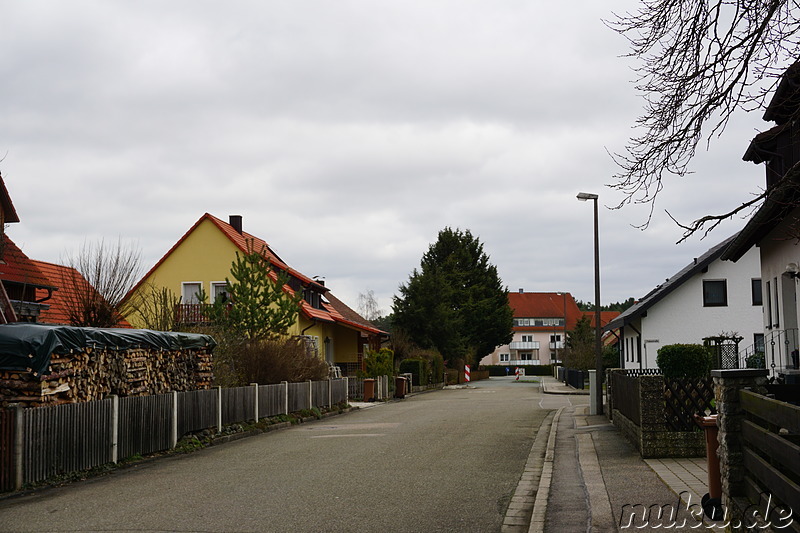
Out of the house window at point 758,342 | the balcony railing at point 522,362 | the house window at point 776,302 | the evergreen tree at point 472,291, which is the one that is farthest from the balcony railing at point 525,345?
the house window at point 776,302

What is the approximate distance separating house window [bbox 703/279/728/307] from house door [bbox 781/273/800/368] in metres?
20.6

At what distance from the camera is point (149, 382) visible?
1702 centimetres

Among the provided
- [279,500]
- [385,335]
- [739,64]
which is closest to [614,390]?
[279,500]

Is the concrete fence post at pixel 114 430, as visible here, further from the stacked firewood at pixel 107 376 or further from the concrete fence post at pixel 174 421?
the concrete fence post at pixel 174 421

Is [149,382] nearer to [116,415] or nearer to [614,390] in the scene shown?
[116,415]

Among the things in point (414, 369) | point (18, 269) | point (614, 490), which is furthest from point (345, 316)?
point (614, 490)

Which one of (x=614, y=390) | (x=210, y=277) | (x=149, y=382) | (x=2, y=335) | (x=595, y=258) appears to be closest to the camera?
(x=2, y=335)

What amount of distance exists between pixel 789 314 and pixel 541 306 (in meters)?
111

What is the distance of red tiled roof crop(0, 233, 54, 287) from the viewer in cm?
2540

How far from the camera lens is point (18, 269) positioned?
26453mm

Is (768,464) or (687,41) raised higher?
(687,41)

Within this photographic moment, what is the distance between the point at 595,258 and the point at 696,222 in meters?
18.4

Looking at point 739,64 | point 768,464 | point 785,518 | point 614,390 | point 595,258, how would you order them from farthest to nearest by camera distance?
point 595,258, point 614,390, point 739,64, point 768,464, point 785,518

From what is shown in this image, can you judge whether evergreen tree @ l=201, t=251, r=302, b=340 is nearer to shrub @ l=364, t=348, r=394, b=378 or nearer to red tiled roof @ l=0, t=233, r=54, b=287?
red tiled roof @ l=0, t=233, r=54, b=287
